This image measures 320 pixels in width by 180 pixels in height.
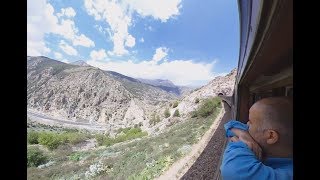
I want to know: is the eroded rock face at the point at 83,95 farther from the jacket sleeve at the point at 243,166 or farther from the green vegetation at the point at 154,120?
the jacket sleeve at the point at 243,166

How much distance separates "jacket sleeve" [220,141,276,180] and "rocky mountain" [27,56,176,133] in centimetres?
9692

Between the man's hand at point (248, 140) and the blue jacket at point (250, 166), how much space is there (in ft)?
0.07

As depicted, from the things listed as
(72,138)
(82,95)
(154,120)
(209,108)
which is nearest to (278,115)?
(209,108)

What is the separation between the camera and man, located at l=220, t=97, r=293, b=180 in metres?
1.06

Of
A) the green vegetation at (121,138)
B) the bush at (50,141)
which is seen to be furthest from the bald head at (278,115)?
the bush at (50,141)

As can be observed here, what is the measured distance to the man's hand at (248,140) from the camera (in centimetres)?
117

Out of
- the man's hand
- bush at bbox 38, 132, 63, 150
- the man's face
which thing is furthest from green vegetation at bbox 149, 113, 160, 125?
the man's face

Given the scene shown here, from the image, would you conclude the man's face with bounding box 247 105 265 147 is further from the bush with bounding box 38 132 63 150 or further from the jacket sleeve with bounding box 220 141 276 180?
the bush with bounding box 38 132 63 150

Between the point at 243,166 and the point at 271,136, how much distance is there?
0.13m

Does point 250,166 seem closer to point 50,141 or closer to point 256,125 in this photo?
point 256,125

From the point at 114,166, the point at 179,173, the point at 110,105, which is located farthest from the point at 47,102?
the point at 179,173

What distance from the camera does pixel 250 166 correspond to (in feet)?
3.55

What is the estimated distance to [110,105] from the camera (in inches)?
4267
